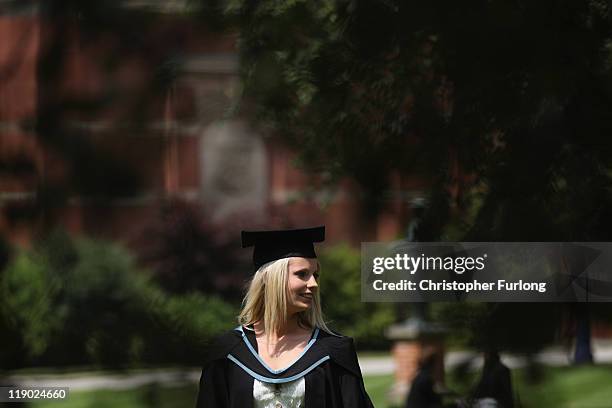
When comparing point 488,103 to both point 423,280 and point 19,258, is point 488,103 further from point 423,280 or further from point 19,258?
point 19,258

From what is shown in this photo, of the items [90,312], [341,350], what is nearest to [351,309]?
[341,350]

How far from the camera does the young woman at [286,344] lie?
3.04 m

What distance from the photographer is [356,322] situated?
3.72m

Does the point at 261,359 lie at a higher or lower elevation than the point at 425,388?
higher

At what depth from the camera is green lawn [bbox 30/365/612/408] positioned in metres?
1.96

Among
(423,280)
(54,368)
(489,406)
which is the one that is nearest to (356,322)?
(423,280)

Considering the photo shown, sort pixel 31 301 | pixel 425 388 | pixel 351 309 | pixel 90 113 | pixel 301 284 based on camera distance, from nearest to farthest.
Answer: pixel 90 113 < pixel 31 301 < pixel 301 284 < pixel 425 388 < pixel 351 309

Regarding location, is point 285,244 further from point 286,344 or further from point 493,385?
point 493,385

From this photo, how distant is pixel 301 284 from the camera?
3119 millimetres

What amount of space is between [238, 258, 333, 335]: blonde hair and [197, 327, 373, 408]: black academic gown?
5 cm

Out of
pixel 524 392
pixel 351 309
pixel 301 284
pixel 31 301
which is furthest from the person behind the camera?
pixel 351 309

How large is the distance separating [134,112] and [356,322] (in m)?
2.13

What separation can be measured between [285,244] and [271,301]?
194 mm

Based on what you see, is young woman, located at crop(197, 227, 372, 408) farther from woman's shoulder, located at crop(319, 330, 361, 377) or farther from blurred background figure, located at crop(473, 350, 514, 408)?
blurred background figure, located at crop(473, 350, 514, 408)
